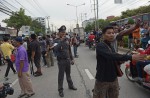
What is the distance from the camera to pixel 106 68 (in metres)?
4.62

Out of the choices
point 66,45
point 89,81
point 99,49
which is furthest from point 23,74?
point 99,49

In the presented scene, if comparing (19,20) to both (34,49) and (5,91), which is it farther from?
(5,91)

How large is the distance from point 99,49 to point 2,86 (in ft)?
11.2

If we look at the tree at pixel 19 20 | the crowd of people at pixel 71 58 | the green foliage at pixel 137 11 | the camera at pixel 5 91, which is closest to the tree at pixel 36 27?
the tree at pixel 19 20

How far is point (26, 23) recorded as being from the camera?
6331cm

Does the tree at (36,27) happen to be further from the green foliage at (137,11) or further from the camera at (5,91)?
the camera at (5,91)

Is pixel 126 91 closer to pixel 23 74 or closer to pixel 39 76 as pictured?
pixel 23 74

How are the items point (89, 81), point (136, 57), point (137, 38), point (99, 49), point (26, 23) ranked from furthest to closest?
point (26, 23), point (137, 38), point (89, 81), point (99, 49), point (136, 57)

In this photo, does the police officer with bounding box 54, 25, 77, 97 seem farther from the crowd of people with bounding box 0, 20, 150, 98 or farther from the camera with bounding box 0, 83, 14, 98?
the camera with bounding box 0, 83, 14, 98

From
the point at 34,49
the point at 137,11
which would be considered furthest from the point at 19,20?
the point at 34,49

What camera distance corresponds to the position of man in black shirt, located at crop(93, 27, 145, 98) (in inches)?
177

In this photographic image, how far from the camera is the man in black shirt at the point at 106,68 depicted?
451 centimetres

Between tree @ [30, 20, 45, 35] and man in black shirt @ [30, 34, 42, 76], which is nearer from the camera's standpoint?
man in black shirt @ [30, 34, 42, 76]

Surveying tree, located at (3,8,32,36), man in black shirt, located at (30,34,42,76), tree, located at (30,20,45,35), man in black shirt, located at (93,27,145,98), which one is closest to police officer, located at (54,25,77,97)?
man in black shirt, located at (93,27,145,98)
